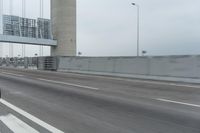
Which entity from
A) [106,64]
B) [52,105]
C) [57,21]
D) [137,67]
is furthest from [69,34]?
[52,105]

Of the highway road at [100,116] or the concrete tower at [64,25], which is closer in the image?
the highway road at [100,116]

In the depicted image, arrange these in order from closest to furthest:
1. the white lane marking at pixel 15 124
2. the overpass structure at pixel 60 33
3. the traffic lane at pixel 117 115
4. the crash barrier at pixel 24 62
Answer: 1. the white lane marking at pixel 15 124
2. the traffic lane at pixel 117 115
3. the crash barrier at pixel 24 62
4. the overpass structure at pixel 60 33

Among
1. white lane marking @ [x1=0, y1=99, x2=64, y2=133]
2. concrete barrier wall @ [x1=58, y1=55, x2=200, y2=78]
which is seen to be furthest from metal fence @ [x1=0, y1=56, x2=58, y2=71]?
white lane marking @ [x1=0, y1=99, x2=64, y2=133]

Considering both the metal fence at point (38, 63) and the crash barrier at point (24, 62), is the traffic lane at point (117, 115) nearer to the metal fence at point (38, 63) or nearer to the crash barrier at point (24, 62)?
the metal fence at point (38, 63)

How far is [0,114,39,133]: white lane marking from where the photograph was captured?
6695mm

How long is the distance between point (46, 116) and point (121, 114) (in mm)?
1914

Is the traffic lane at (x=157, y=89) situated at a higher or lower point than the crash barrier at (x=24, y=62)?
lower

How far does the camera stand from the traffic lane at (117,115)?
6.85m

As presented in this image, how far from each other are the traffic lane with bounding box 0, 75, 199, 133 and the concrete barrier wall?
9.69 m

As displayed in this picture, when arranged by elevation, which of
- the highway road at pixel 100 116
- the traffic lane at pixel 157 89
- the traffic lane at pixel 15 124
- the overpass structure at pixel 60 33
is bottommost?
the traffic lane at pixel 15 124

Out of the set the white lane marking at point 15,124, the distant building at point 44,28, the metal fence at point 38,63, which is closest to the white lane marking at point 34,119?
the white lane marking at point 15,124

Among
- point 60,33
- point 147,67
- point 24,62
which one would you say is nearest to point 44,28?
point 60,33

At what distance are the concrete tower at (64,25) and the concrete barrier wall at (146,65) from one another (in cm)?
4346

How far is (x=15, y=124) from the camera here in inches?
290
